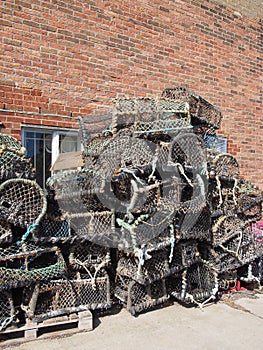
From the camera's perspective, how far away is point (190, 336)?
2941 millimetres

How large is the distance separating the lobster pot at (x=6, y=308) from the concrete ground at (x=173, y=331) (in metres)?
0.19

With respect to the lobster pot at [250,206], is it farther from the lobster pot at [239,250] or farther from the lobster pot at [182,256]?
the lobster pot at [182,256]

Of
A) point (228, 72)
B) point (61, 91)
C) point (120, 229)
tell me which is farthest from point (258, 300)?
point (228, 72)

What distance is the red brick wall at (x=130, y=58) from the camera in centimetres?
428

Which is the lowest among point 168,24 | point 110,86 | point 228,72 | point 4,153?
point 4,153

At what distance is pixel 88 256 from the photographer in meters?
3.38

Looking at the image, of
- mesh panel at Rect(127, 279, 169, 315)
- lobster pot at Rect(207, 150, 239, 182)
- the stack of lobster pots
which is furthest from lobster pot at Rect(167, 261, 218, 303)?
lobster pot at Rect(207, 150, 239, 182)

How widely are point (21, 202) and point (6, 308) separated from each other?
93cm

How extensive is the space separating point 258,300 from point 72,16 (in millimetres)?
4496

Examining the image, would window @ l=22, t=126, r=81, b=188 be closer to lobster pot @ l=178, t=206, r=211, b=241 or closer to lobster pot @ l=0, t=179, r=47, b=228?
lobster pot @ l=0, t=179, r=47, b=228

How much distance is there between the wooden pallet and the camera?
285 cm

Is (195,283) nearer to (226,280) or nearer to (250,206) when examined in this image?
(226,280)

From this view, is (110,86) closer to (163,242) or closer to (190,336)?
(163,242)

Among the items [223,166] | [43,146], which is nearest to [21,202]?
[43,146]
